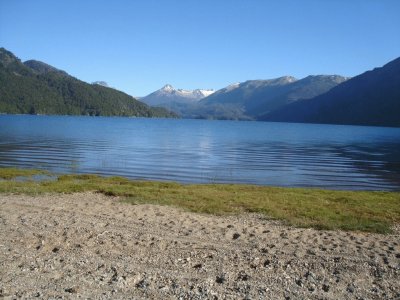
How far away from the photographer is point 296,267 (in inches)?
557

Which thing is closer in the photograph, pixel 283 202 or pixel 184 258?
pixel 184 258

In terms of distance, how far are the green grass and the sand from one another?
4.96 feet

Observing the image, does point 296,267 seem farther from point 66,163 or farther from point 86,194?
point 66,163

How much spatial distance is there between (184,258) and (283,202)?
12.7m

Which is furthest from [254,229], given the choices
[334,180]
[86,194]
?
[334,180]

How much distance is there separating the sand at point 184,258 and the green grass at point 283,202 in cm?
151

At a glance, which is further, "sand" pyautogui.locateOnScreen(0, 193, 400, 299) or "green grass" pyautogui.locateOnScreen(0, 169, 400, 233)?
"green grass" pyautogui.locateOnScreen(0, 169, 400, 233)

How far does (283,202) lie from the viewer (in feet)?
85.8

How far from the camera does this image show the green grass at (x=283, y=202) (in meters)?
20.8

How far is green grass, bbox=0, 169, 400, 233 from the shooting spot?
2081cm

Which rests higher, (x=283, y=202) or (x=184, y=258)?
(x=184, y=258)

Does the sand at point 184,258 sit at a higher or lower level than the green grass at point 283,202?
higher

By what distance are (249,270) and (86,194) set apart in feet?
52.6

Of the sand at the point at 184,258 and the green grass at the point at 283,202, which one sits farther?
the green grass at the point at 283,202
